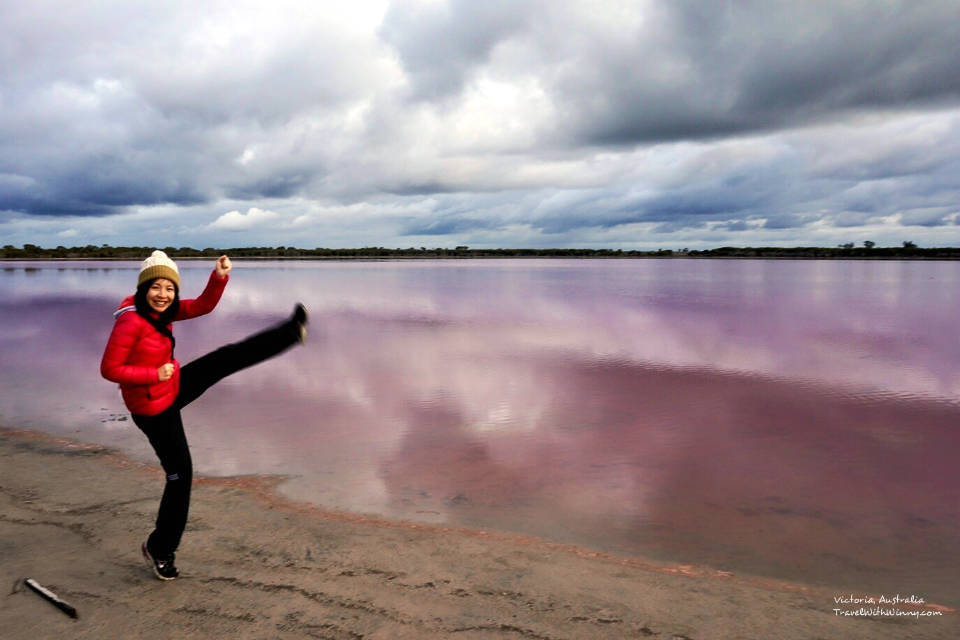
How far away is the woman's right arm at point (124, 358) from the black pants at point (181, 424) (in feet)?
1.18

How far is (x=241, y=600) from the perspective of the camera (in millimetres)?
4547

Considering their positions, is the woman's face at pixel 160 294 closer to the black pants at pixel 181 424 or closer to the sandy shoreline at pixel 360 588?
the black pants at pixel 181 424

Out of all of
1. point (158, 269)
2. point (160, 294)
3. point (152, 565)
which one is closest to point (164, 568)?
point (152, 565)

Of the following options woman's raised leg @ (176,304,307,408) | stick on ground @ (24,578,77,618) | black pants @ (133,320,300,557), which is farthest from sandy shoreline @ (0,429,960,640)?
woman's raised leg @ (176,304,307,408)

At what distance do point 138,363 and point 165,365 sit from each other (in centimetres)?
31

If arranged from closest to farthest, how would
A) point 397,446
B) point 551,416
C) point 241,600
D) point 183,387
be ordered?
point 241,600, point 183,387, point 397,446, point 551,416

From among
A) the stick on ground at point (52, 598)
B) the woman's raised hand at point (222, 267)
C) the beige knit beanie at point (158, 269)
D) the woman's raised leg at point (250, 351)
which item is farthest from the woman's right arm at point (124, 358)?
the stick on ground at point (52, 598)

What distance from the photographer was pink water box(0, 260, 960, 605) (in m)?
6.46

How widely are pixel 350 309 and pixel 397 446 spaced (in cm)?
2404

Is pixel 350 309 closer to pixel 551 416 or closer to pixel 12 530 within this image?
pixel 551 416

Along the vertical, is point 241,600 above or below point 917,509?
above

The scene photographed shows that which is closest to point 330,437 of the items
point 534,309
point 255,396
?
point 255,396

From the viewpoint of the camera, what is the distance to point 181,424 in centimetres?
484

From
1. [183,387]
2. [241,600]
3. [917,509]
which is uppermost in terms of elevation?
[183,387]
